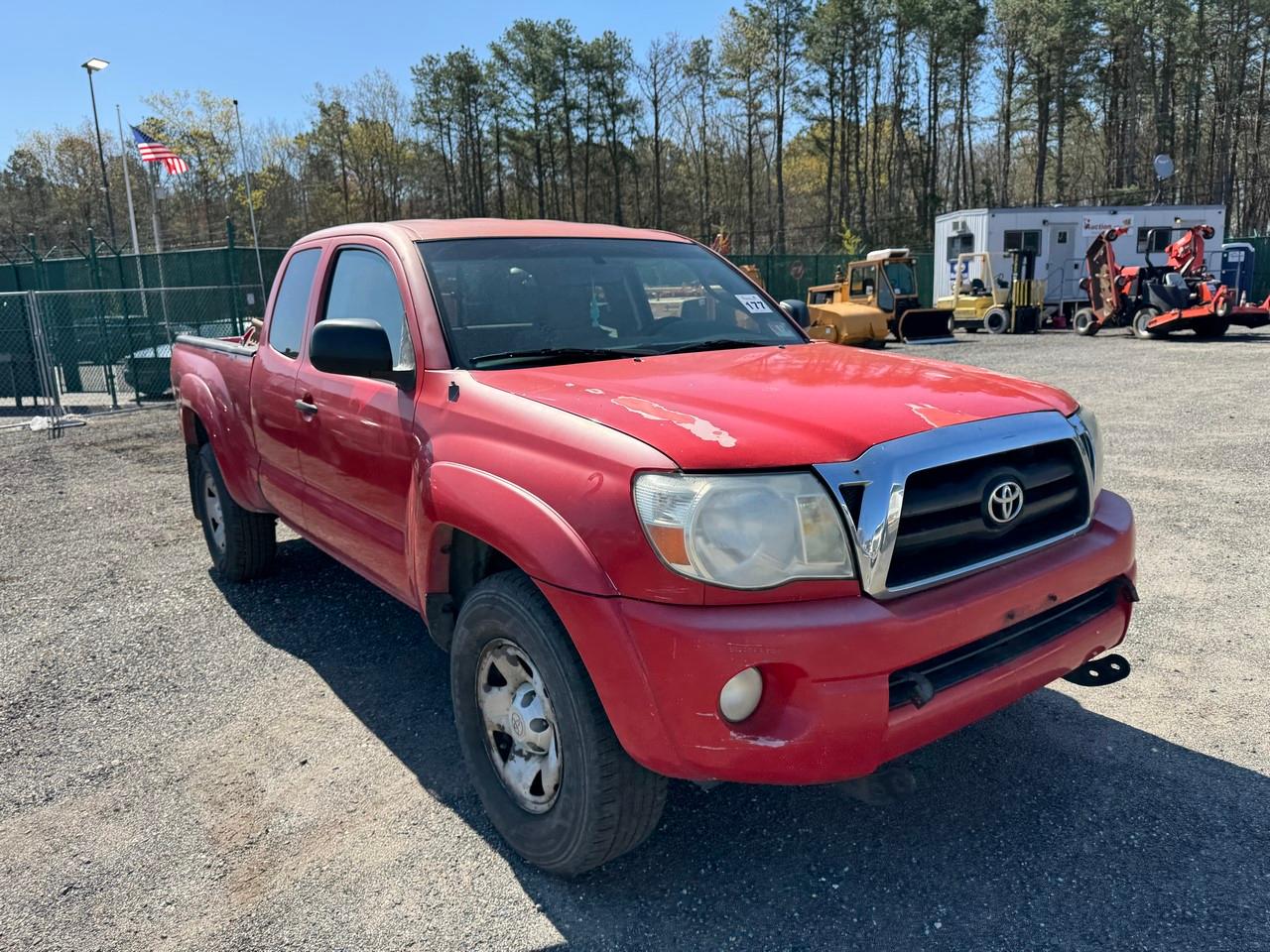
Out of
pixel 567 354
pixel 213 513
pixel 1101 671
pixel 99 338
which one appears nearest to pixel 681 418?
pixel 567 354

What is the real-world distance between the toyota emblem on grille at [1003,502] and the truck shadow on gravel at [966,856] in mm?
1046

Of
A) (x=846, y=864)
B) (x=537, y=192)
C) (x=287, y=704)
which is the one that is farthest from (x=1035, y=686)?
(x=537, y=192)

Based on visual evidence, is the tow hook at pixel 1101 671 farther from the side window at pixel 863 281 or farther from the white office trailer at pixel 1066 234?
the white office trailer at pixel 1066 234

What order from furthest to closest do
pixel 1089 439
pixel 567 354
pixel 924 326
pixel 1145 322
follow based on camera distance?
pixel 924 326, pixel 1145 322, pixel 567 354, pixel 1089 439

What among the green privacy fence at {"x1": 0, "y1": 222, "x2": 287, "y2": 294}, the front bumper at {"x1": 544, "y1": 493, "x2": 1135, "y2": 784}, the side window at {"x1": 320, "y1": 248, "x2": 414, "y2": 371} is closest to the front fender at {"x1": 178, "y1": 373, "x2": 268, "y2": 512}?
the side window at {"x1": 320, "y1": 248, "x2": 414, "y2": 371}

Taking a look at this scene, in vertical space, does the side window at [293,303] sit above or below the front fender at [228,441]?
above

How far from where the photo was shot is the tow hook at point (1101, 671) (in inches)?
112

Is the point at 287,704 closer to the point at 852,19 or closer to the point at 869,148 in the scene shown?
the point at 852,19

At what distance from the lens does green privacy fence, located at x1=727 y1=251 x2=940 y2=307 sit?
34.1 meters

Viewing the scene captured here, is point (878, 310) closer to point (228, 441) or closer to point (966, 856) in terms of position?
point (228, 441)

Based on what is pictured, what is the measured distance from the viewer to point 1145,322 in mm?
21219

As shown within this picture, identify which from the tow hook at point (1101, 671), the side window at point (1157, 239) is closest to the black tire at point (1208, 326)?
the side window at point (1157, 239)

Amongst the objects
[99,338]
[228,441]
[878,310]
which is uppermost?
[99,338]

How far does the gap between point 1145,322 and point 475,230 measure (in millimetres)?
21850
